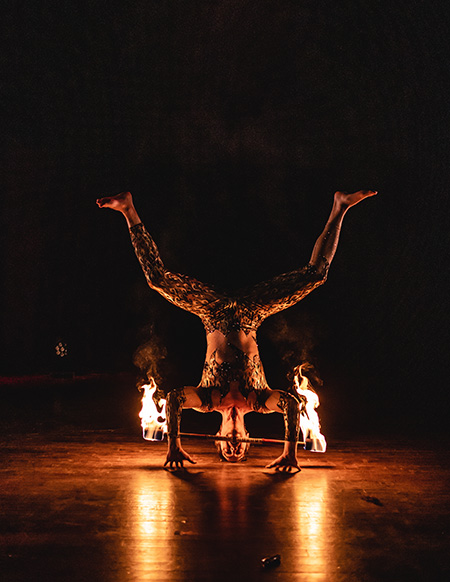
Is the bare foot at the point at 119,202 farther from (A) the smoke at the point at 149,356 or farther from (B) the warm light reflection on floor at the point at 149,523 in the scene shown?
(B) the warm light reflection on floor at the point at 149,523

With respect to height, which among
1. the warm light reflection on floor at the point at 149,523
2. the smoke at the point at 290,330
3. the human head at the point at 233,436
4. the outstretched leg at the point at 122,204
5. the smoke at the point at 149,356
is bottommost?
the warm light reflection on floor at the point at 149,523

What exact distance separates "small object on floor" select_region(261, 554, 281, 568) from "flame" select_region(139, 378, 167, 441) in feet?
9.05

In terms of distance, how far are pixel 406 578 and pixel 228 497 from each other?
168 cm

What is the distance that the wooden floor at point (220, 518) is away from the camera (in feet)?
10.0

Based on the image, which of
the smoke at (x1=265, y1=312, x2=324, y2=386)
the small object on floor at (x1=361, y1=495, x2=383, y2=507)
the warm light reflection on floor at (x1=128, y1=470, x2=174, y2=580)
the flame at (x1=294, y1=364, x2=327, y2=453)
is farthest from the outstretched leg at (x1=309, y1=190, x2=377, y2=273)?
the smoke at (x1=265, y1=312, x2=324, y2=386)

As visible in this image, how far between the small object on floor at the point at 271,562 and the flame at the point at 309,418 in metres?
2.43

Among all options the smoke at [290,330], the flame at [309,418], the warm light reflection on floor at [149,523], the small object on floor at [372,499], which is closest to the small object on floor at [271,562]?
the warm light reflection on floor at [149,523]

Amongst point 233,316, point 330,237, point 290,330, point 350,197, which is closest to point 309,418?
point 233,316

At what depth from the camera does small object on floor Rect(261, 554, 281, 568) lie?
3.06m

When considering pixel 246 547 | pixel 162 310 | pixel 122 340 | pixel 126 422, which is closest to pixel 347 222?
pixel 162 310

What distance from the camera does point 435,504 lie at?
4266 mm

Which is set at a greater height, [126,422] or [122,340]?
[122,340]

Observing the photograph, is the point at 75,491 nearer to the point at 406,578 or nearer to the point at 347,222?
the point at 406,578

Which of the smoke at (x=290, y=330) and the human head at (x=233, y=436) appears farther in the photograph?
the smoke at (x=290, y=330)
